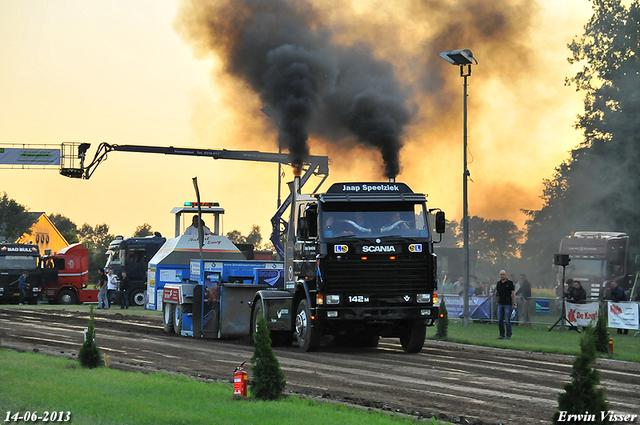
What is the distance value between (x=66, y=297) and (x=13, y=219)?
66.0 meters

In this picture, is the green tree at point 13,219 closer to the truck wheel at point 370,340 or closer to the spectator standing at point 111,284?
the spectator standing at point 111,284

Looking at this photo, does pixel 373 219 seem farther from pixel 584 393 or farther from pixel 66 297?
pixel 66 297

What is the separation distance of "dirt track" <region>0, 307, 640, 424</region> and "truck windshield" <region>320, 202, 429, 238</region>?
2582mm

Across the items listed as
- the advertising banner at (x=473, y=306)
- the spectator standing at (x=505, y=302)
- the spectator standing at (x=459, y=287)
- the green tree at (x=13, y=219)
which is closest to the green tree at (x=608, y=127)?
the spectator standing at (x=459, y=287)

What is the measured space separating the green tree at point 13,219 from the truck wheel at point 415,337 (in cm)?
9479

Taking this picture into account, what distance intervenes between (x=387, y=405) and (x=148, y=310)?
31.0 metres

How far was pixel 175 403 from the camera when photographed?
9586mm

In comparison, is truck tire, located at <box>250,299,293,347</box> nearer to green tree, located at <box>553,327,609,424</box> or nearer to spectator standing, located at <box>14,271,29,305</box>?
green tree, located at <box>553,327,609,424</box>

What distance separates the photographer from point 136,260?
43.3 meters

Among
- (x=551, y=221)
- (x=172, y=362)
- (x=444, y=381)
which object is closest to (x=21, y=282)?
(x=172, y=362)

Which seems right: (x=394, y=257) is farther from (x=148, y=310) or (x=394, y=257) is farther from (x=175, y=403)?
(x=148, y=310)

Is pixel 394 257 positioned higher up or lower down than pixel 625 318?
higher up

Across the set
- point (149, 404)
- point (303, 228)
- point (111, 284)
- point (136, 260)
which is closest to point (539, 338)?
point (303, 228)

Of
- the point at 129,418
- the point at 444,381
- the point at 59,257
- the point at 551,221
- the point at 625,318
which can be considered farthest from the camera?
the point at 551,221
